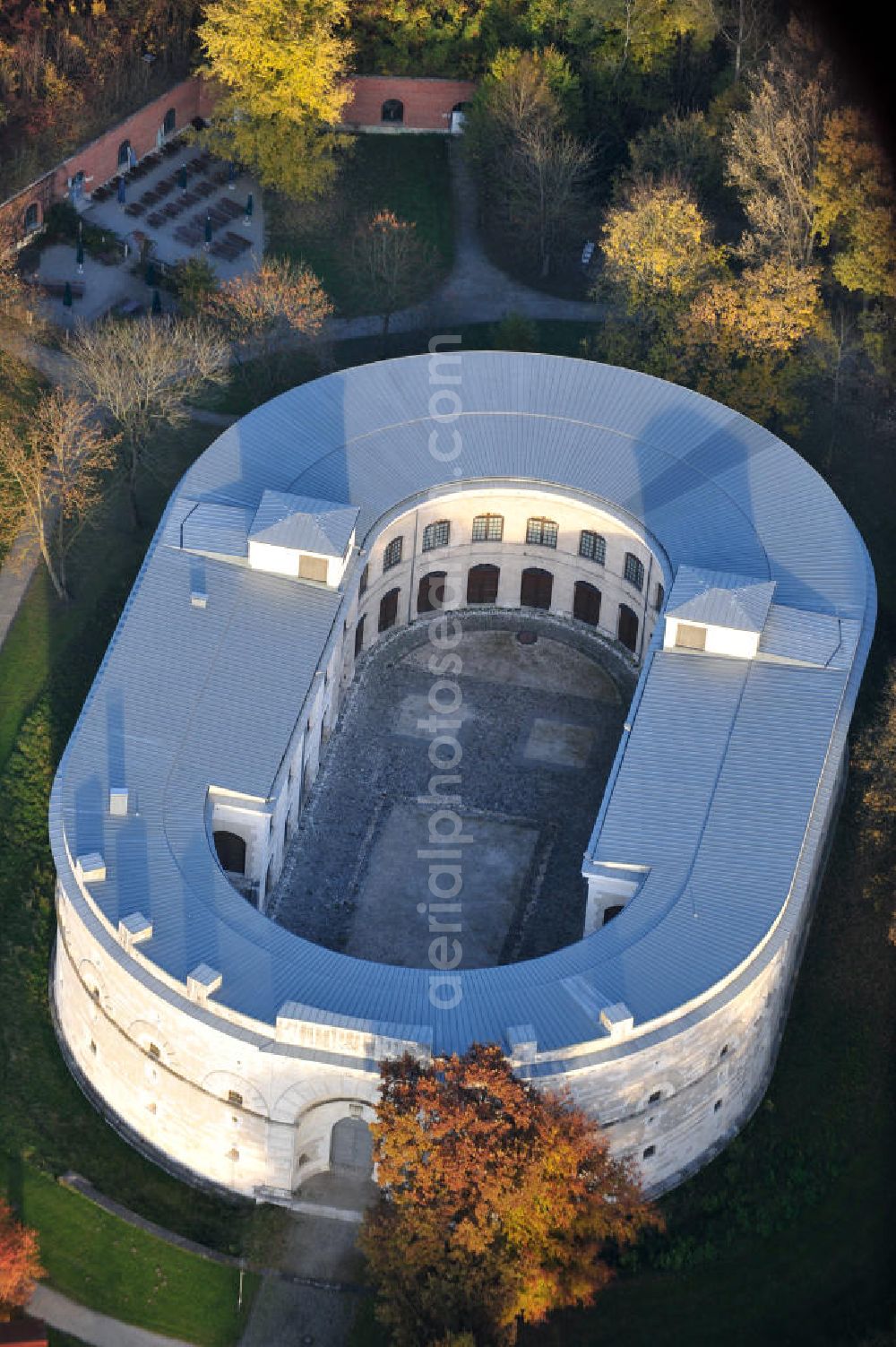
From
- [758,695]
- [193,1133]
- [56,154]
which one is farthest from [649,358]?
[193,1133]

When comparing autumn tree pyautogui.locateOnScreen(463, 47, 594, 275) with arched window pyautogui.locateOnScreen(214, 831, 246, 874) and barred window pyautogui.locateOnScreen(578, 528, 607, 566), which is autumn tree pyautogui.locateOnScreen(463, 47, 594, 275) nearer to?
barred window pyautogui.locateOnScreen(578, 528, 607, 566)

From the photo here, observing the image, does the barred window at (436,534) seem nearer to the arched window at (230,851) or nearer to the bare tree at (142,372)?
the bare tree at (142,372)

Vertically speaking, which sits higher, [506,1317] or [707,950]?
[707,950]

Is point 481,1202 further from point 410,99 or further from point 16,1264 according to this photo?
point 410,99

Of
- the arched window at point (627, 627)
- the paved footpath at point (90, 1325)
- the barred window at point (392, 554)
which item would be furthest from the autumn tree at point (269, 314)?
the paved footpath at point (90, 1325)

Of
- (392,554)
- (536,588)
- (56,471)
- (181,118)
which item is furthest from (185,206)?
(536,588)

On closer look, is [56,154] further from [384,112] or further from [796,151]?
[796,151]
